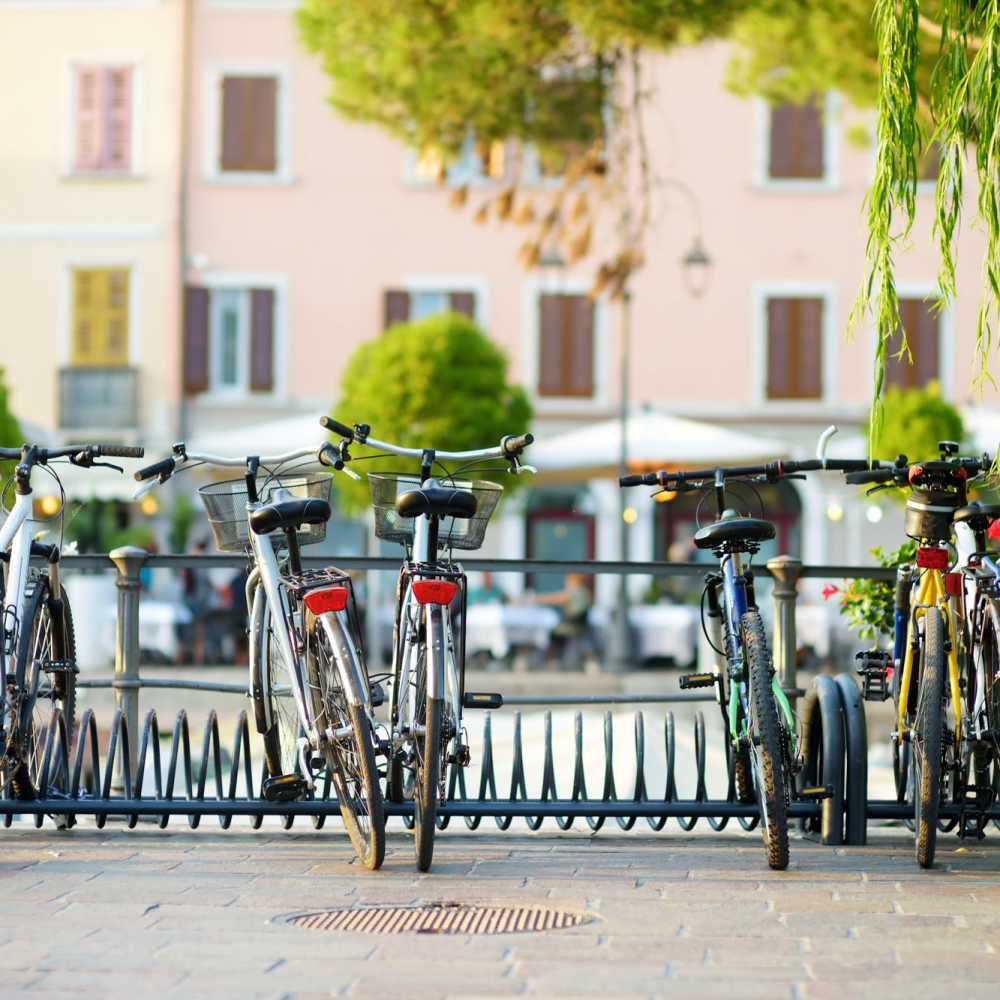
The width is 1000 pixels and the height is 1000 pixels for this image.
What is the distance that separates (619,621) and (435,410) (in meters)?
3.49

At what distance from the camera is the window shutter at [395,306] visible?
97.6 ft

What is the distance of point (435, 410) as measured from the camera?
22.1 metres

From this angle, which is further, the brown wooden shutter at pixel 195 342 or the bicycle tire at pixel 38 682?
the brown wooden shutter at pixel 195 342

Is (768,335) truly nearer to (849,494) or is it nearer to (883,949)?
(849,494)

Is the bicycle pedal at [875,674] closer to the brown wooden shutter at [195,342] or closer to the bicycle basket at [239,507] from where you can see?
the bicycle basket at [239,507]

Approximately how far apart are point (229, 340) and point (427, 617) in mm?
24569

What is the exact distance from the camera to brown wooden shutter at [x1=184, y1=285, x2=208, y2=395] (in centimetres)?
2967

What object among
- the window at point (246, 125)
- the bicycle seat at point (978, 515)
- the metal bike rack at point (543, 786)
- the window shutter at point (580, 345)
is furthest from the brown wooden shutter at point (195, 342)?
the bicycle seat at point (978, 515)

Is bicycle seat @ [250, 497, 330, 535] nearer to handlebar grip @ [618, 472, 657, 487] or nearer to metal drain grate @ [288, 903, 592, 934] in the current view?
handlebar grip @ [618, 472, 657, 487]

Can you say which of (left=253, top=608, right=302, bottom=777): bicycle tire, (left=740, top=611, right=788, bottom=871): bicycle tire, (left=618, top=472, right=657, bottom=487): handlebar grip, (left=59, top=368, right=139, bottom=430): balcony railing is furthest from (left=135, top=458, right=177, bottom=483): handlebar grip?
(left=59, top=368, right=139, bottom=430): balcony railing

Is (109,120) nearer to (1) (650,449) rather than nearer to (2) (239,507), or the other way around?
(1) (650,449)

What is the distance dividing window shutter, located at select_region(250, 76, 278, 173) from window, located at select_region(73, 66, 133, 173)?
1880 millimetres

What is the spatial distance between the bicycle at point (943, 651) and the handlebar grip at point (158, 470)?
2.22m

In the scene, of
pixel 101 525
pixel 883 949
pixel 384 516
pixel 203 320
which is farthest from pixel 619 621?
pixel 883 949
